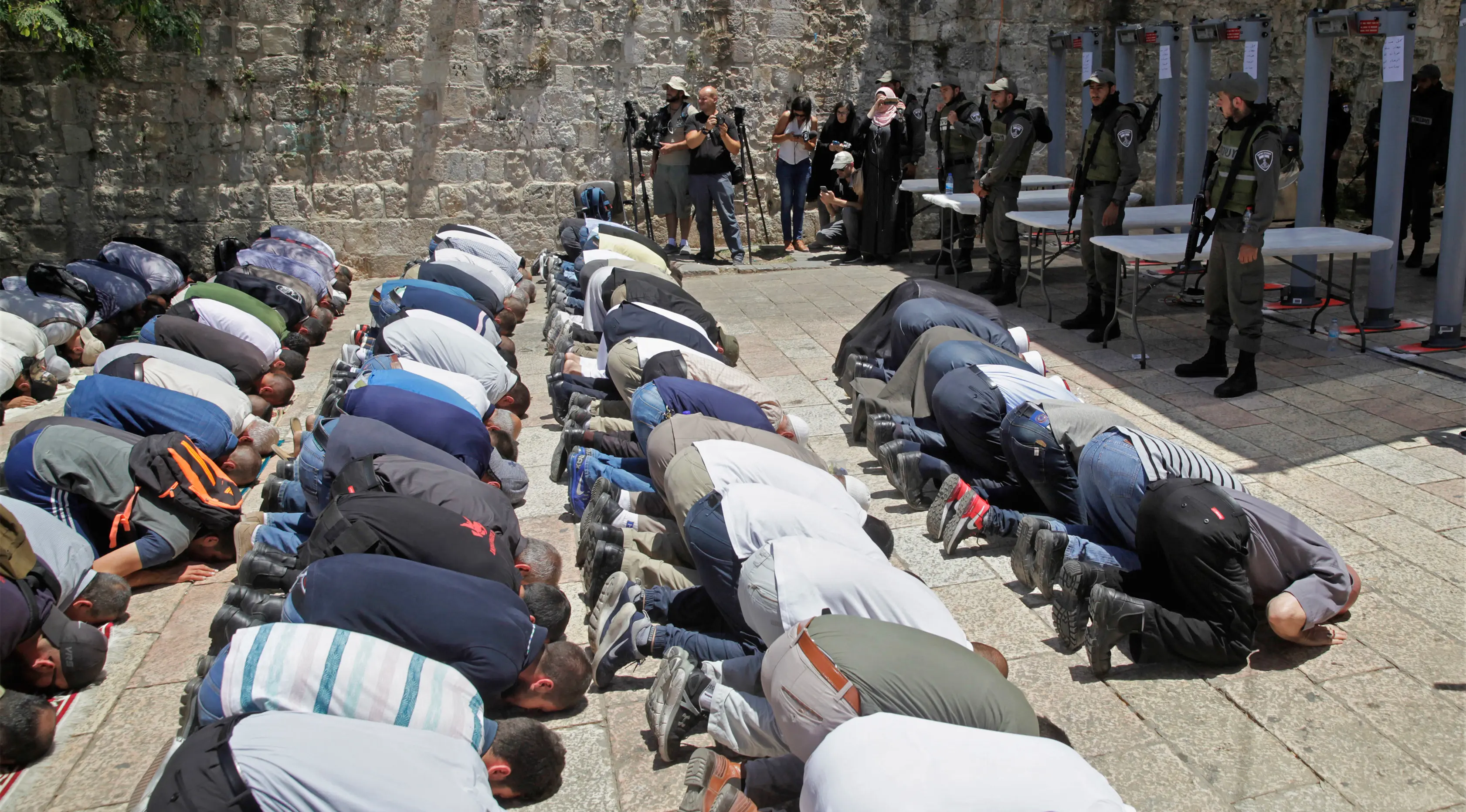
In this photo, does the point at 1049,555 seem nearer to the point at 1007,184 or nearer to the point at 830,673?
the point at 830,673

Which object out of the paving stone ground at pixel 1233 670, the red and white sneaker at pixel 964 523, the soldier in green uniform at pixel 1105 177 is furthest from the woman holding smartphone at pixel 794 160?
the red and white sneaker at pixel 964 523

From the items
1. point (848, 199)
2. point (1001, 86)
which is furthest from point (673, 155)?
point (1001, 86)

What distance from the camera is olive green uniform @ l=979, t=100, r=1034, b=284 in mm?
8922

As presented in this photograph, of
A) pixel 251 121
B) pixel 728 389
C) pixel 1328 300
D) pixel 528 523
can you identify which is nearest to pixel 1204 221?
pixel 1328 300

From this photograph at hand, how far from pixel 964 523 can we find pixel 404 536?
230 cm

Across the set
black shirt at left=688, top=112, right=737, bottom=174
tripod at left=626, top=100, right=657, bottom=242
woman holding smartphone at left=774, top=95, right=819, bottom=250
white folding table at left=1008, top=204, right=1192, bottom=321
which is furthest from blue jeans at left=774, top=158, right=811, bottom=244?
white folding table at left=1008, top=204, right=1192, bottom=321

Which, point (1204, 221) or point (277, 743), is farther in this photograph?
point (1204, 221)

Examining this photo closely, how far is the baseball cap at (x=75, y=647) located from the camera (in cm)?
383

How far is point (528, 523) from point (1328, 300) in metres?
6.12

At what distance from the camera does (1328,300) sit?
318 inches

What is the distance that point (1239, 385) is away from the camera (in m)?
6.59

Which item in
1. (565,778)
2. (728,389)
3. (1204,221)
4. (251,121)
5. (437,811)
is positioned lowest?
(565,778)

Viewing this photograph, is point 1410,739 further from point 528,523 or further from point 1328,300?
point 1328,300

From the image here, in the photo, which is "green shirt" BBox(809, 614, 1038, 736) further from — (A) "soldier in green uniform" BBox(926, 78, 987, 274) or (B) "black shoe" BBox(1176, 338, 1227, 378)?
(A) "soldier in green uniform" BBox(926, 78, 987, 274)
